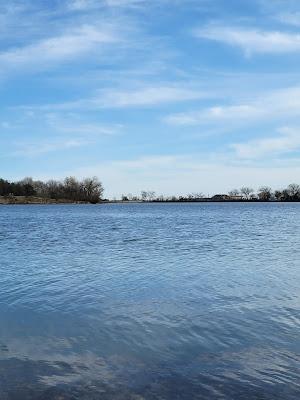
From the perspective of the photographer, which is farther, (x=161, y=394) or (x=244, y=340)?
(x=244, y=340)

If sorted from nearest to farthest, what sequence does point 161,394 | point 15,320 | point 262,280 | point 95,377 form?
1. point 161,394
2. point 95,377
3. point 15,320
4. point 262,280

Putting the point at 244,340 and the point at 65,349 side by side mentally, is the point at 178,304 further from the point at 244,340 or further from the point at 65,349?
the point at 65,349

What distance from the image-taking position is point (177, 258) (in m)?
26.4

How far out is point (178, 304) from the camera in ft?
49.1

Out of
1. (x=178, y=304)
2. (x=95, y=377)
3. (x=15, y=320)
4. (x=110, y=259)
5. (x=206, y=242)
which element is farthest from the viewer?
(x=206, y=242)

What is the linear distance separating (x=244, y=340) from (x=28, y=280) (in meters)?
10.9

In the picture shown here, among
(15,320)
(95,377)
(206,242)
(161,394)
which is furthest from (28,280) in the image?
(206,242)

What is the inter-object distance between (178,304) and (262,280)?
17.8 feet

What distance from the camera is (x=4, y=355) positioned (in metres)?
9.90

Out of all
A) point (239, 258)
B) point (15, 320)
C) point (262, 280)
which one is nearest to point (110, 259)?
point (239, 258)

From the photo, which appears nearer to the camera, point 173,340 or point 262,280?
point 173,340

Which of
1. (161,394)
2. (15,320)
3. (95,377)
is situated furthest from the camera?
(15,320)

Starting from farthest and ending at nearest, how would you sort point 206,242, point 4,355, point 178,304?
1. point 206,242
2. point 178,304
3. point 4,355

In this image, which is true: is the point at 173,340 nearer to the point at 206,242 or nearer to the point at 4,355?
the point at 4,355
